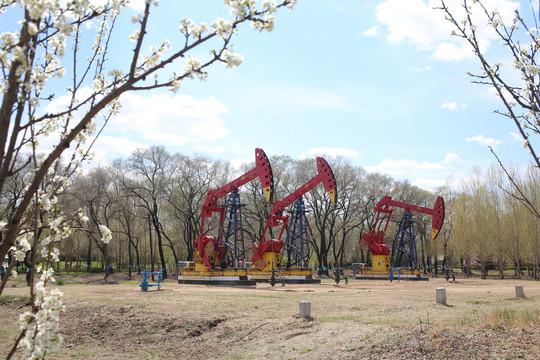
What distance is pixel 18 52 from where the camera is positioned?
2.78 m

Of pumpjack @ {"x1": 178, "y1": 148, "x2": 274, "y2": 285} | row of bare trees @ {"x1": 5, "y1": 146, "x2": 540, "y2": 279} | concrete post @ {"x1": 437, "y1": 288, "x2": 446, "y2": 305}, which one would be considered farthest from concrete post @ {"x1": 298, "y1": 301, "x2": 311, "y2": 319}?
row of bare trees @ {"x1": 5, "y1": 146, "x2": 540, "y2": 279}

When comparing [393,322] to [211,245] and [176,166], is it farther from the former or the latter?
[176,166]

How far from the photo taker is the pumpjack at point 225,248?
26953 mm

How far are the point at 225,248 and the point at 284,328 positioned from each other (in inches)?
707

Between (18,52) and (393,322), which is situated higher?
(18,52)

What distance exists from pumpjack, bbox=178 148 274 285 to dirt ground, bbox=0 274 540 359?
9937 mm

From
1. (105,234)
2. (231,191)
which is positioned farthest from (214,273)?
(105,234)

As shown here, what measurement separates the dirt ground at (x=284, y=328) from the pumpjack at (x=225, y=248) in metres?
9.94

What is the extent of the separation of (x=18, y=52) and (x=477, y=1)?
16.6ft

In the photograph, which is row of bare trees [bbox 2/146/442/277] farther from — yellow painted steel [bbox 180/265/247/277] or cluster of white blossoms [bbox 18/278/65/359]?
cluster of white blossoms [bbox 18/278/65/359]

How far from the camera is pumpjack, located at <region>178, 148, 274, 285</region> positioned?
88.4 feet

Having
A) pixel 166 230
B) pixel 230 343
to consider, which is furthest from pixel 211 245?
pixel 166 230

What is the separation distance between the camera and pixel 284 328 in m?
11.3

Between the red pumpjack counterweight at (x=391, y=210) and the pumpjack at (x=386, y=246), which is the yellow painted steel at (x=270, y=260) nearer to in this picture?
the pumpjack at (x=386, y=246)
